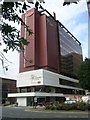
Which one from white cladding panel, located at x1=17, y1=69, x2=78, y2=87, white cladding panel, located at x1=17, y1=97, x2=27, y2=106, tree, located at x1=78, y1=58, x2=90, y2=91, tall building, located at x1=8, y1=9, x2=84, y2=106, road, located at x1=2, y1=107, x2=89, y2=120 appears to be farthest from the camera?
Result: white cladding panel, located at x1=17, y1=97, x2=27, y2=106

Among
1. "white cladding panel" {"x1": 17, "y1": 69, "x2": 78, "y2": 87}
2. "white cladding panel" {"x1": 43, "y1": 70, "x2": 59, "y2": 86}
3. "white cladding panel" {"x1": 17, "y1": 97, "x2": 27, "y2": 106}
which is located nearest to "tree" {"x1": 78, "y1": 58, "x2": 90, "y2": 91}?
"white cladding panel" {"x1": 17, "y1": 69, "x2": 78, "y2": 87}

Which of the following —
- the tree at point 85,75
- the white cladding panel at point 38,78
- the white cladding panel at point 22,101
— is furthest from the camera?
the white cladding panel at point 22,101

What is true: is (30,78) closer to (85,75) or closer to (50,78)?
(50,78)

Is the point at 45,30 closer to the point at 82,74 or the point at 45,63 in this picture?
the point at 45,63

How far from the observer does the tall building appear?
276 feet

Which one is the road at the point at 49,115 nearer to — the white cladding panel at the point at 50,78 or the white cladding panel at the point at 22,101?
the white cladding panel at the point at 50,78

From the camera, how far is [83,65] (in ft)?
213

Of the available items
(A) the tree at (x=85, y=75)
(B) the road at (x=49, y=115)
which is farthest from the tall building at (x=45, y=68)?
(B) the road at (x=49, y=115)

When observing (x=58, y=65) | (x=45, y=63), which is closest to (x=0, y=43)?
(x=45, y=63)

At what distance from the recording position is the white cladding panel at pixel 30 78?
273 feet

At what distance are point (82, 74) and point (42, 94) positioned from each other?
20344 mm

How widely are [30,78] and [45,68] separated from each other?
622 cm

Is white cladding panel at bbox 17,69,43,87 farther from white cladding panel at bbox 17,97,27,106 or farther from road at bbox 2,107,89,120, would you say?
road at bbox 2,107,89,120

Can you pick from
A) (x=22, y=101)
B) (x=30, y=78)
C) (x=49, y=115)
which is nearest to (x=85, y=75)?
(x=30, y=78)
